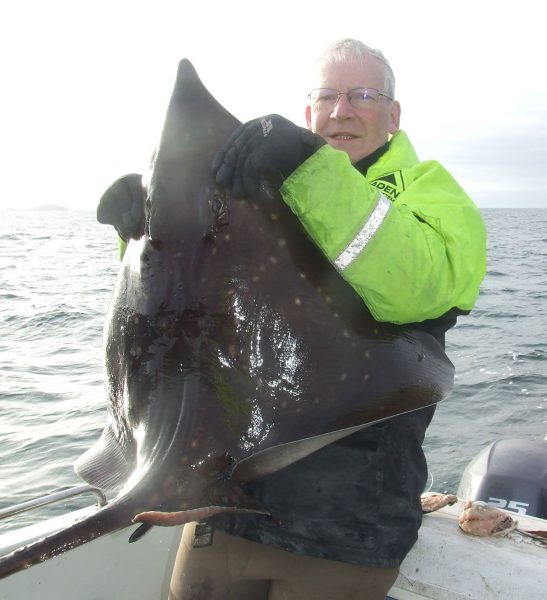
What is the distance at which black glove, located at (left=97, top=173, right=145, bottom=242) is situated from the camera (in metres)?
2.00

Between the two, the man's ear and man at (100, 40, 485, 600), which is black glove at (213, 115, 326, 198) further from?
the man's ear

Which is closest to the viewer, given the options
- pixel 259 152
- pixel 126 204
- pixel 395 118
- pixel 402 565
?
pixel 259 152

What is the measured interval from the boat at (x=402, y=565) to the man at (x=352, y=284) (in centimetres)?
82

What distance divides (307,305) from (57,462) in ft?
18.5

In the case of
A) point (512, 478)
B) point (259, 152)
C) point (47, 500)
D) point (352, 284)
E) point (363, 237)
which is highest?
point (259, 152)

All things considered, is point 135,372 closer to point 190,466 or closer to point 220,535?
point 190,466

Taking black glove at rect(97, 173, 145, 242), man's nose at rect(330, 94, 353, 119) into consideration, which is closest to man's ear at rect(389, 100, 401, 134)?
man's nose at rect(330, 94, 353, 119)

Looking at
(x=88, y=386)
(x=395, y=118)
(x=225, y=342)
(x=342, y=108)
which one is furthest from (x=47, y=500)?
(x=88, y=386)

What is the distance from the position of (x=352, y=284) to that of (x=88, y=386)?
7901 millimetres

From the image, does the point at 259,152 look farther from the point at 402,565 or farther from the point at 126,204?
the point at 402,565

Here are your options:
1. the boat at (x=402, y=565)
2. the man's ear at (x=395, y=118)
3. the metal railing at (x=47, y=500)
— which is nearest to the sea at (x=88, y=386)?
the boat at (x=402, y=565)

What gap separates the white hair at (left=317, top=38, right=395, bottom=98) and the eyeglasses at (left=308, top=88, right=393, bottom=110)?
0.23ft

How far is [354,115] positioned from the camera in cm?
249

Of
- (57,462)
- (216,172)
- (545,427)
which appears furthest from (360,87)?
(545,427)
